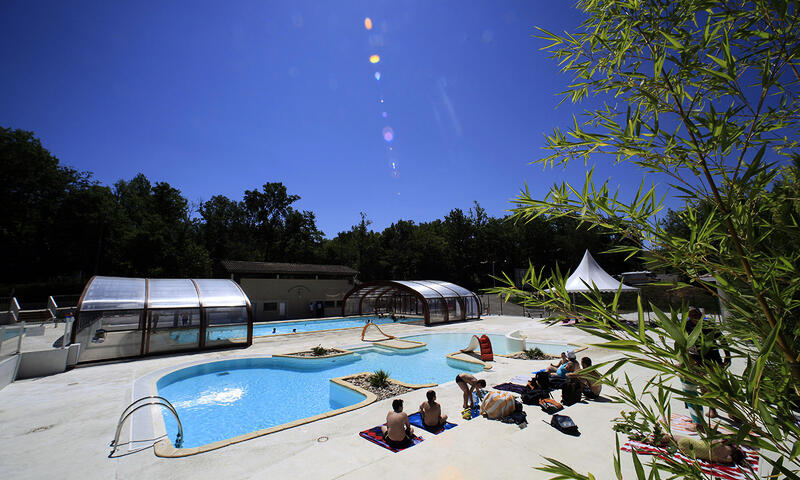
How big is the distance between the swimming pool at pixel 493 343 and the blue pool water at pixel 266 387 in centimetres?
236

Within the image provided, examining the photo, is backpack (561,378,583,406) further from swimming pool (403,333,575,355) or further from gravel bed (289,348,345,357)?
gravel bed (289,348,345,357)

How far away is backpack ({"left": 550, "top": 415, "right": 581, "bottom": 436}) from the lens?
5392 millimetres

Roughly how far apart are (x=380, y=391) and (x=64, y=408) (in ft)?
22.8

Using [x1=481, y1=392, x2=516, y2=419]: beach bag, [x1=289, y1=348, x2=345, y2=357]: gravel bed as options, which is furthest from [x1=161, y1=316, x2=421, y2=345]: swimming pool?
[x1=481, y1=392, x2=516, y2=419]: beach bag

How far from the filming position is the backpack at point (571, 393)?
700cm

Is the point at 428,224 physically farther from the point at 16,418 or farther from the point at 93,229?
the point at 16,418

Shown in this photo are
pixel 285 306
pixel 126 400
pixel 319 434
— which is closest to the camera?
pixel 319 434

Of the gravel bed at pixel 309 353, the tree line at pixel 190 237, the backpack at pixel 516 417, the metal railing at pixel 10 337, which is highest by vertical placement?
the tree line at pixel 190 237

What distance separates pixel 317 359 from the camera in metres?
13.0

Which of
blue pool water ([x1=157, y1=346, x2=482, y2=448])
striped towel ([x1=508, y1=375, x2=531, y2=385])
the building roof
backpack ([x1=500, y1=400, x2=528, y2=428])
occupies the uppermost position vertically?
the building roof

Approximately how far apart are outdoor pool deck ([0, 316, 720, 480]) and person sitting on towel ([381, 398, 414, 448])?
24 centimetres

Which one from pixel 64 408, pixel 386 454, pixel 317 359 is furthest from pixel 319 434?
pixel 317 359

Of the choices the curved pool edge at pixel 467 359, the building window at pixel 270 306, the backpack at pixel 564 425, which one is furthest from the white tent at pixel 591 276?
the building window at pixel 270 306

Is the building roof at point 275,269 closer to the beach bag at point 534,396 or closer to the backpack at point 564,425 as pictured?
the beach bag at point 534,396
